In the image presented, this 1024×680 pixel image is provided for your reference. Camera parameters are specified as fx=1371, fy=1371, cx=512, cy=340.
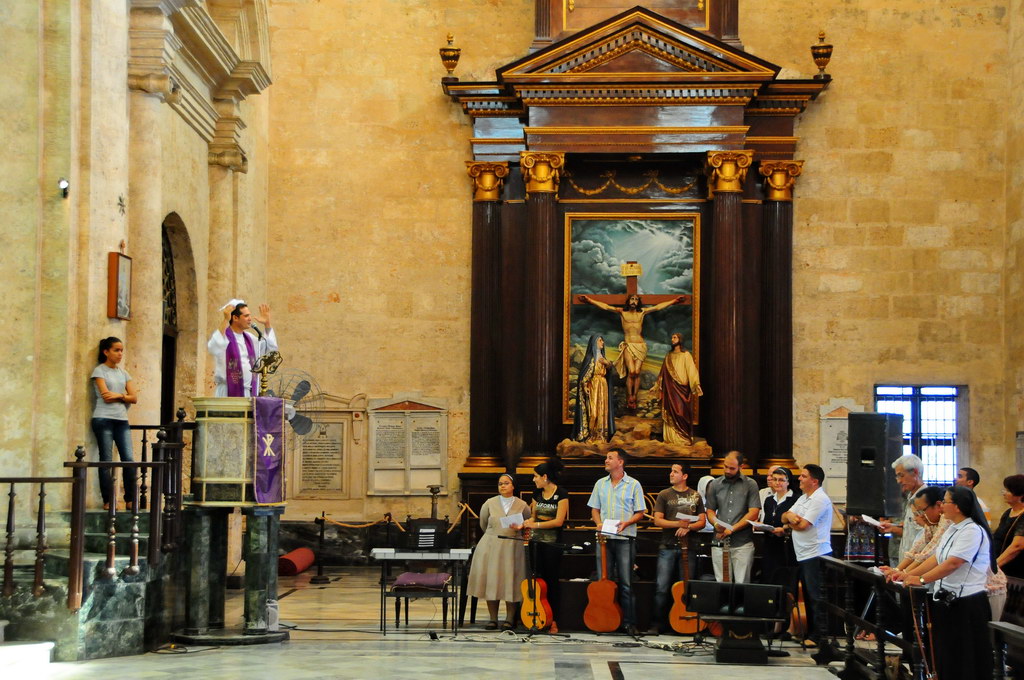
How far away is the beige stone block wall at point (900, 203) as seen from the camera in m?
17.4

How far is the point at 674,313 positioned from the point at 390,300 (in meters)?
3.65

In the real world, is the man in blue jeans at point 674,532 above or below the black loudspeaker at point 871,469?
below

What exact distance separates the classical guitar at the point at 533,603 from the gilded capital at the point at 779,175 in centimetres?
726

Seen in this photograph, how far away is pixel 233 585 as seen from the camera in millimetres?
15281

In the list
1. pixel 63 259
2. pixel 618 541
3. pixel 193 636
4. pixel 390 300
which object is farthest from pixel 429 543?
pixel 390 300

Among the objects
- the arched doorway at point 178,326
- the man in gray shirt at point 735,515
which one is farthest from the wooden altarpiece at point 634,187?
the man in gray shirt at point 735,515

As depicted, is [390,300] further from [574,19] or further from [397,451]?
[574,19]

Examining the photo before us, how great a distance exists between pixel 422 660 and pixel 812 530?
10.8ft

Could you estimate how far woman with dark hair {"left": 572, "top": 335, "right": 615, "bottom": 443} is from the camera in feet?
54.0

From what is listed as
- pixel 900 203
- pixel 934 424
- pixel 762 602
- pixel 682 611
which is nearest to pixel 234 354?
pixel 682 611

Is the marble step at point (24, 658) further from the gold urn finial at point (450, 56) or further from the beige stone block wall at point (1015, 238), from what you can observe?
the beige stone block wall at point (1015, 238)

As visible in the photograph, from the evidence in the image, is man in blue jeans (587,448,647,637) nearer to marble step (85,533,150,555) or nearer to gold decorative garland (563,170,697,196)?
marble step (85,533,150,555)

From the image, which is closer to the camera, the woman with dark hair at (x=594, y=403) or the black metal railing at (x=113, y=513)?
the black metal railing at (x=113, y=513)

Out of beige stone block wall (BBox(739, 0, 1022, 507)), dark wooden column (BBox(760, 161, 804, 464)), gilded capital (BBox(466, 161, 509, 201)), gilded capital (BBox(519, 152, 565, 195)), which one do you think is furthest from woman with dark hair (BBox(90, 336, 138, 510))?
beige stone block wall (BBox(739, 0, 1022, 507))
